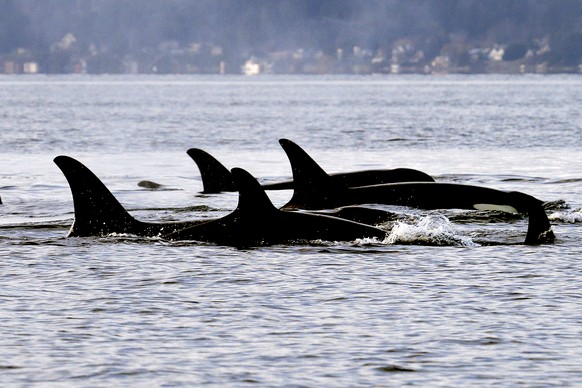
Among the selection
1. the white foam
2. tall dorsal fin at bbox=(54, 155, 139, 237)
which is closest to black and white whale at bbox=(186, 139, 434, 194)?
the white foam

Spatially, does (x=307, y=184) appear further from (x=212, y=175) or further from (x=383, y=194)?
(x=212, y=175)

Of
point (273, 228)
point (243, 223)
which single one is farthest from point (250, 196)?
point (273, 228)

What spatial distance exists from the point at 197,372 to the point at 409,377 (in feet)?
5.87

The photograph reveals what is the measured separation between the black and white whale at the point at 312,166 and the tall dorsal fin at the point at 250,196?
4732 mm

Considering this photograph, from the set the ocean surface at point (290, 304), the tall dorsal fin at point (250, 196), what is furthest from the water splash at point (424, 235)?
the tall dorsal fin at point (250, 196)

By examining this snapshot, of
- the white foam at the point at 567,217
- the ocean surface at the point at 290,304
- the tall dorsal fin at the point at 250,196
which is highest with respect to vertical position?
the tall dorsal fin at the point at 250,196

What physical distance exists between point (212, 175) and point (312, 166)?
22.0ft

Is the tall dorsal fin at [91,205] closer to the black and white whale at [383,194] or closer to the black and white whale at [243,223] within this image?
the black and white whale at [243,223]

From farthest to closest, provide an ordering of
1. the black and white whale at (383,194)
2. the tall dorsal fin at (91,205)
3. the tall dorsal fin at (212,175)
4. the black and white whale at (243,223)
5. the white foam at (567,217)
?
the tall dorsal fin at (212,175), the white foam at (567,217), the black and white whale at (383,194), the tall dorsal fin at (91,205), the black and white whale at (243,223)

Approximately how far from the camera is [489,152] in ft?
164

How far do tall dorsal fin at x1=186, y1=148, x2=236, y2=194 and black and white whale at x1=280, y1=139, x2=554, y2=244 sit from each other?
19.0 feet

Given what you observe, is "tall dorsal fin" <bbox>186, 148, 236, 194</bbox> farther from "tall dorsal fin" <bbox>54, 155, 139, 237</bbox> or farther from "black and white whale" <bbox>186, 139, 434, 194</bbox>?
"tall dorsal fin" <bbox>54, 155, 139, 237</bbox>

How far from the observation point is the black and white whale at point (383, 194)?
76.2 feet

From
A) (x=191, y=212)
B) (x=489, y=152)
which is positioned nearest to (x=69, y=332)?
(x=191, y=212)
